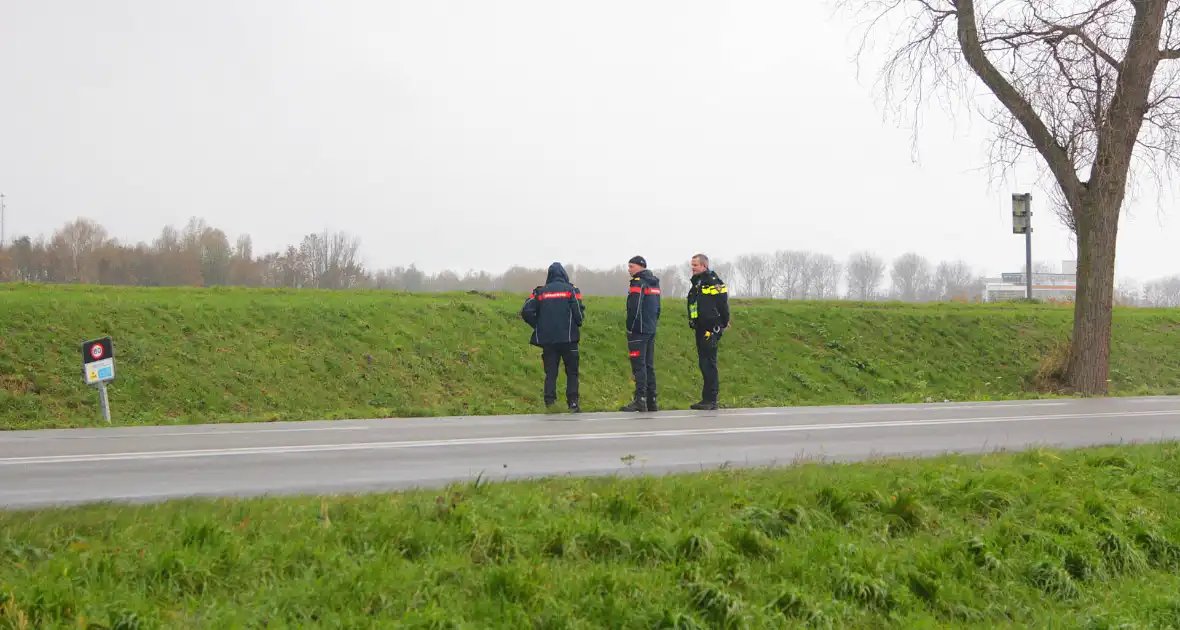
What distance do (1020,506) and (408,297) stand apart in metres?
19.0

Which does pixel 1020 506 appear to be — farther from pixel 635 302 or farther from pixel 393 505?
pixel 635 302

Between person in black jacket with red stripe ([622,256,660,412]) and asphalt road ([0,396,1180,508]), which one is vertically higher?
person in black jacket with red stripe ([622,256,660,412])

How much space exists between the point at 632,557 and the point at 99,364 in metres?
10.2

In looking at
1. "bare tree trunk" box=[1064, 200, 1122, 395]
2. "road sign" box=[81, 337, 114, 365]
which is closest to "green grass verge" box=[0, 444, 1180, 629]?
"road sign" box=[81, 337, 114, 365]

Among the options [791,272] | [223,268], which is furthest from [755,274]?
[223,268]

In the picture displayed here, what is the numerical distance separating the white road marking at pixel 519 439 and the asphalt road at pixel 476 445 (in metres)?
0.02

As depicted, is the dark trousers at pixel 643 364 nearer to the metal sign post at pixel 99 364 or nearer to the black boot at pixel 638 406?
the black boot at pixel 638 406

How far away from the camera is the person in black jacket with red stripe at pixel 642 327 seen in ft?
42.0

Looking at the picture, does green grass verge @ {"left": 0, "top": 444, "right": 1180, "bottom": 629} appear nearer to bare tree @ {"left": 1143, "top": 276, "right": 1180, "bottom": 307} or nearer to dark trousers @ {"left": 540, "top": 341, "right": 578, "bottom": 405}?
dark trousers @ {"left": 540, "top": 341, "right": 578, "bottom": 405}

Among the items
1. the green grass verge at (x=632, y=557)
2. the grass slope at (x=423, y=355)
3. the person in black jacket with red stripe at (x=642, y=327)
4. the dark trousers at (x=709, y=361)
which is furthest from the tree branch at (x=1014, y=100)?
the green grass verge at (x=632, y=557)

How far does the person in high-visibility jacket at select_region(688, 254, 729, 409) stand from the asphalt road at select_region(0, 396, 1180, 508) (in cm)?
57

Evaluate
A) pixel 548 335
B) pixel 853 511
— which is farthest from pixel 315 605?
pixel 548 335

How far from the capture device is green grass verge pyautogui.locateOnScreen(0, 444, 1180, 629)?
4.34 meters

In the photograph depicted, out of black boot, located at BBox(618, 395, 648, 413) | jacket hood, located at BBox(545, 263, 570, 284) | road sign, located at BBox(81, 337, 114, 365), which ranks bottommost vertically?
black boot, located at BBox(618, 395, 648, 413)
